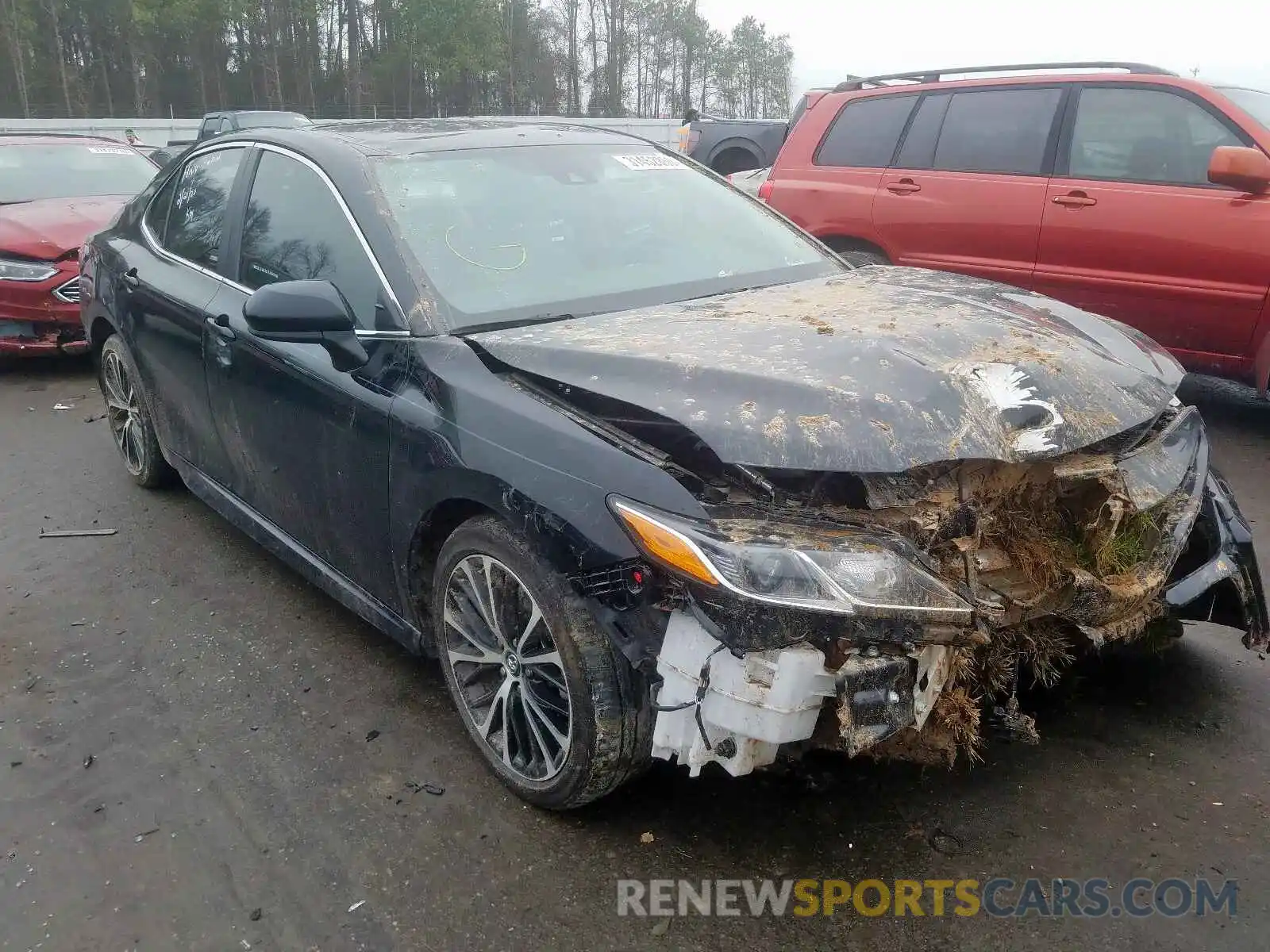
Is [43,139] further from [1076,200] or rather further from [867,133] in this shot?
[1076,200]

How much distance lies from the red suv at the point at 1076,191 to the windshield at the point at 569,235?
8.20 feet

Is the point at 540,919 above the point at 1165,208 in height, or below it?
below

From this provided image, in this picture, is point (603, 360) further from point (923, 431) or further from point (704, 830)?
point (704, 830)

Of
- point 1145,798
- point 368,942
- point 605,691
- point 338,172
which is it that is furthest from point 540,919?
point 338,172

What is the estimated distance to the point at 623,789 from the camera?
2.71 meters

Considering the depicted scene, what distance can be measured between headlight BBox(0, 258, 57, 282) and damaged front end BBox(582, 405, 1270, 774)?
6602 millimetres

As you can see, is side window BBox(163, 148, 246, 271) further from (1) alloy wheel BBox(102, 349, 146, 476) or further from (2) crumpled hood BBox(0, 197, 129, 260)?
(2) crumpled hood BBox(0, 197, 129, 260)

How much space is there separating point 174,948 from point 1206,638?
3.18 meters

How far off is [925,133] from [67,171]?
7.24 meters

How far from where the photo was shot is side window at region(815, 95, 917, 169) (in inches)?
253

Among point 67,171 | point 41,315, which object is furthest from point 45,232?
point 67,171

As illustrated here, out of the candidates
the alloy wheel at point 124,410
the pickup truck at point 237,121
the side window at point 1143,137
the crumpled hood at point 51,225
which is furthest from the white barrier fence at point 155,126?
the alloy wheel at point 124,410

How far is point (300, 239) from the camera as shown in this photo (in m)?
3.32

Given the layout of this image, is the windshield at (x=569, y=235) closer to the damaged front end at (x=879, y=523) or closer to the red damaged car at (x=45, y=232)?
the damaged front end at (x=879, y=523)
